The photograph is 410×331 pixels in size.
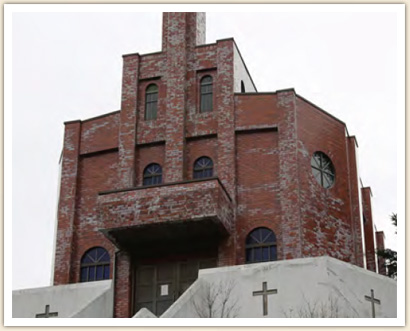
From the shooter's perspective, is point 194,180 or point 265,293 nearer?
point 265,293

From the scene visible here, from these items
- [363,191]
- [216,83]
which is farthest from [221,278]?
[363,191]

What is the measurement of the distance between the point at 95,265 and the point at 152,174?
3.78m

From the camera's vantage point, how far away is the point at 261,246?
97.9 ft

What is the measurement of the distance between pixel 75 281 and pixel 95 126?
5.98 meters

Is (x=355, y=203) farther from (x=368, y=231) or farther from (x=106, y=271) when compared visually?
(x=106, y=271)

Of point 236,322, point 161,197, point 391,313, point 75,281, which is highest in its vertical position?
point 161,197

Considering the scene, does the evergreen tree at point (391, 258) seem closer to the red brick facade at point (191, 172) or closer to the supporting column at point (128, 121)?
the red brick facade at point (191, 172)

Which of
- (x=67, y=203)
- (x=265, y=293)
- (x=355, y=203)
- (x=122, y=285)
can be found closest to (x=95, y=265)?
(x=122, y=285)

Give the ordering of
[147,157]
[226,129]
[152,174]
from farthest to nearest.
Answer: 1. [147,157]
2. [152,174]
3. [226,129]

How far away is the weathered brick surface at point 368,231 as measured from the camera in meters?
34.1

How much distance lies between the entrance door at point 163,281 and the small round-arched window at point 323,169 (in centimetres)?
494

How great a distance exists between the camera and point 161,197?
28672 millimetres

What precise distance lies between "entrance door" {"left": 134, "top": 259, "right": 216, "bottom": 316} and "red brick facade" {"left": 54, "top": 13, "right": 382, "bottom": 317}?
0.30 m

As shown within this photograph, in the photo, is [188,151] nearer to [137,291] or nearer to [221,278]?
[137,291]
